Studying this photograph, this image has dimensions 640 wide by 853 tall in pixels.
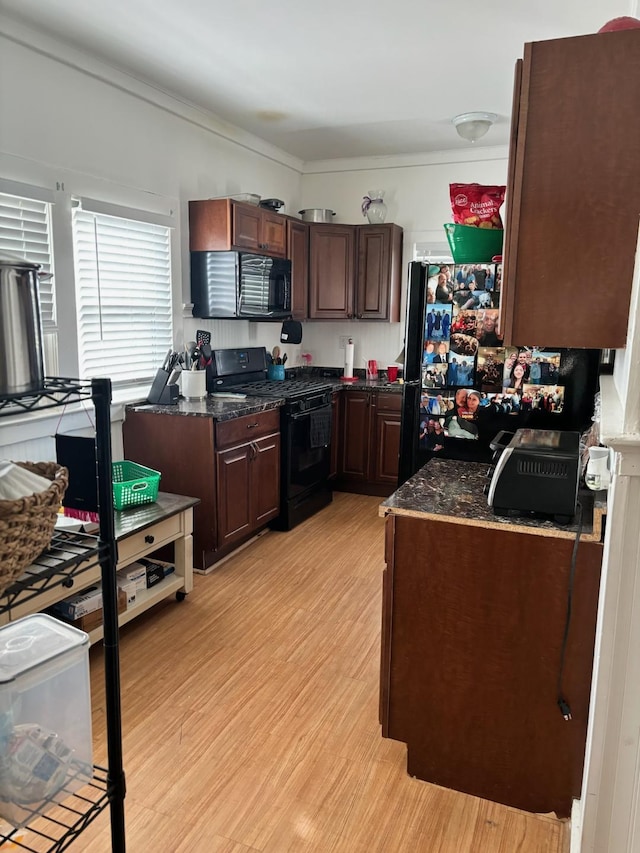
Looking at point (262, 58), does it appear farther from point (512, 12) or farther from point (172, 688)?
point (172, 688)

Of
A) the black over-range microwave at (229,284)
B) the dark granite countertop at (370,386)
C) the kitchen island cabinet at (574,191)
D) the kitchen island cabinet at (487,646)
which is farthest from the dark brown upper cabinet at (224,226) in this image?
the kitchen island cabinet at (574,191)

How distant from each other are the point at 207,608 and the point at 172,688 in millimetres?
688

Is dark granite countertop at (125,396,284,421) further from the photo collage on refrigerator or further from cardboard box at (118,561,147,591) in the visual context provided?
the photo collage on refrigerator

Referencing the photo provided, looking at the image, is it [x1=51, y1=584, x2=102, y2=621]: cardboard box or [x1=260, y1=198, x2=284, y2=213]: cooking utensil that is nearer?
[x1=51, y1=584, x2=102, y2=621]: cardboard box

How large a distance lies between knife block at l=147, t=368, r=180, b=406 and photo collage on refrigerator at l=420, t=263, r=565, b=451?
175 cm

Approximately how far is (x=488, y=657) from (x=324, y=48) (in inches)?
112

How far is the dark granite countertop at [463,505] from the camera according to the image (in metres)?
1.79

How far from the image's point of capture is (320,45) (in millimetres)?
3023

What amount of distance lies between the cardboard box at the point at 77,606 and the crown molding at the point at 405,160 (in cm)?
416

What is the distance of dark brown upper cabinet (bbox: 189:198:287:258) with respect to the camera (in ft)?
13.0

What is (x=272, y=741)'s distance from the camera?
2227 mm


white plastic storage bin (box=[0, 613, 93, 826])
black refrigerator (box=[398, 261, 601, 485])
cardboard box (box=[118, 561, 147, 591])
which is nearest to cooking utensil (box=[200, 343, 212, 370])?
cardboard box (box=[118, 561, 147, 591])

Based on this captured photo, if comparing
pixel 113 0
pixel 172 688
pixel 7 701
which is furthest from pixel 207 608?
pixel 113 0

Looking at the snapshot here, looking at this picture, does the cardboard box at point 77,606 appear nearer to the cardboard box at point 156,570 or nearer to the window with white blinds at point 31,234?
the cardboard box at point 156,570
